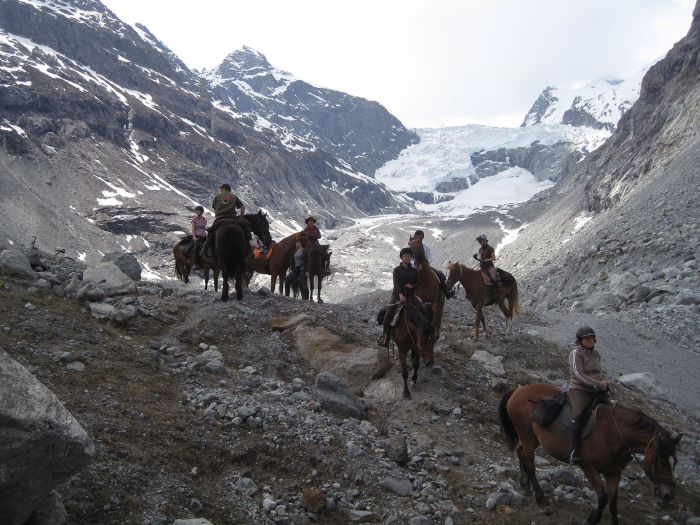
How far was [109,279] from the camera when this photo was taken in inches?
533

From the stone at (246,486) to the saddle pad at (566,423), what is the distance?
4.19m

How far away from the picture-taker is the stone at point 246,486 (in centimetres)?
621

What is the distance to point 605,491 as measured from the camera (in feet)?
22.2

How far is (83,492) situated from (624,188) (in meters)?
68.7

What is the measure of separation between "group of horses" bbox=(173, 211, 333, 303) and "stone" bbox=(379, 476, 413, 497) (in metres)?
7.65

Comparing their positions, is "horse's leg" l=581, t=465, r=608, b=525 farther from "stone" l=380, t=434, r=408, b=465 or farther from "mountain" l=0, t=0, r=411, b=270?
"mountain" l=0, t=0, r=411, b=270

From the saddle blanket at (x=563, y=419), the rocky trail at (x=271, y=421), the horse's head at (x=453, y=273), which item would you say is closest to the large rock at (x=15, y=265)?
the rocky trail at (x=271, y=421)

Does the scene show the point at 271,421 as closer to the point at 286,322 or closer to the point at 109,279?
the point at 286,322

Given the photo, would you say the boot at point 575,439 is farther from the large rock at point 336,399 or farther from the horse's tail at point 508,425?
the large rock at point 336,399

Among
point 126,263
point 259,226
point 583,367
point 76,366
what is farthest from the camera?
point 126,263

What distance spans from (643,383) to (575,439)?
8.89 m

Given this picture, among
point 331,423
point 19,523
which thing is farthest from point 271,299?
point 19,523

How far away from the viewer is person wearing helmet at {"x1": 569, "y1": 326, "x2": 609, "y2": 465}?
7012 mm

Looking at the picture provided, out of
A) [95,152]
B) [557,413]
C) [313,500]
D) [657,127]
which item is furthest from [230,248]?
[95,152]
